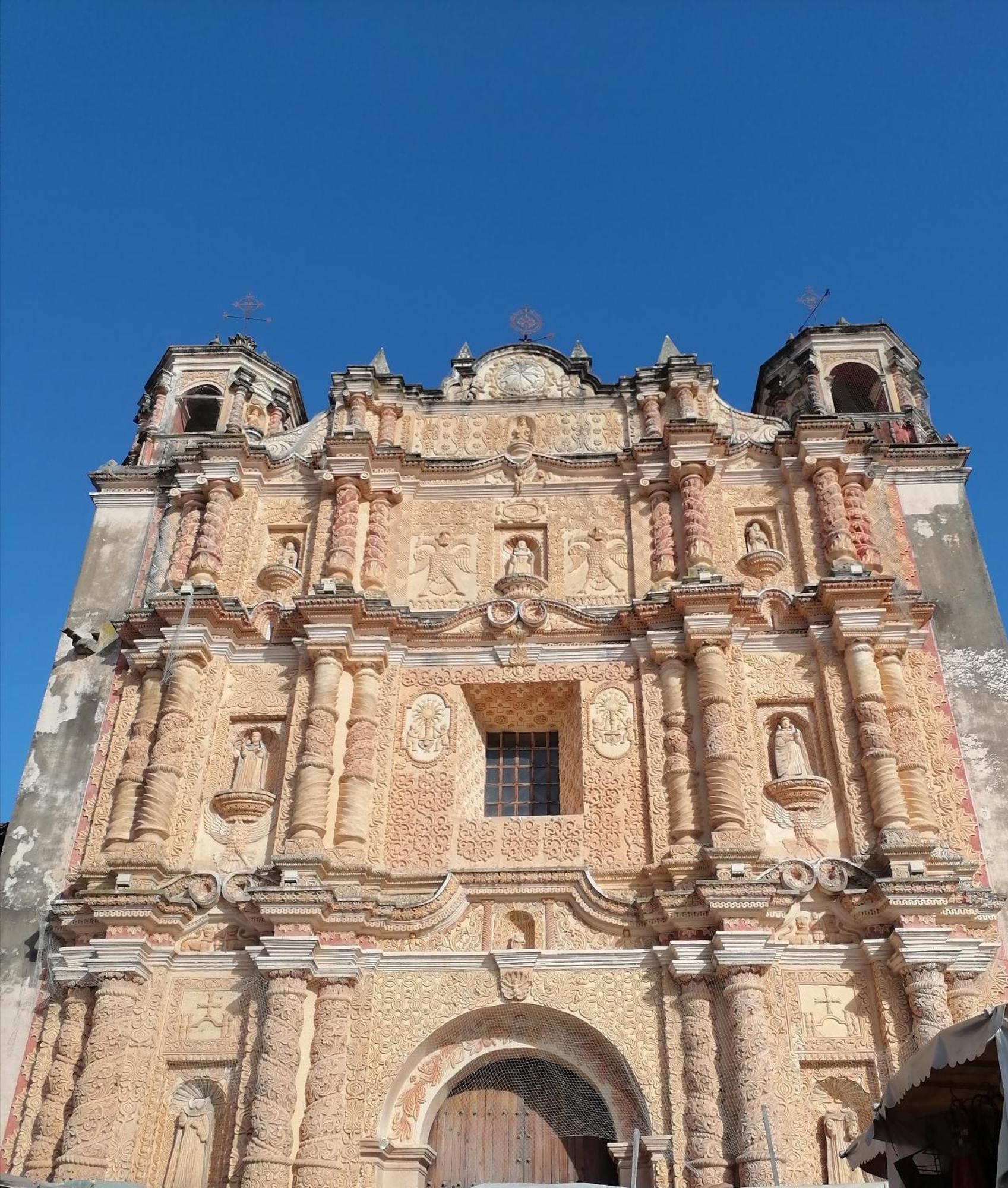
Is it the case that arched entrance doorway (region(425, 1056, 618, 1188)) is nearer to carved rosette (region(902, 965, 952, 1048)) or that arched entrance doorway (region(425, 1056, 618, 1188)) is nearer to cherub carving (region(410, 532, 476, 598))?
carved rosette (region(902, 965, 952, 1048))

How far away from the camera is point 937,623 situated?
1373cm

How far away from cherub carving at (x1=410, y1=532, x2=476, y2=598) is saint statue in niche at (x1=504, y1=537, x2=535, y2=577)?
508 millimetres

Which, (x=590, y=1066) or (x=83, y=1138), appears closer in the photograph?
(x=83, y=1138)

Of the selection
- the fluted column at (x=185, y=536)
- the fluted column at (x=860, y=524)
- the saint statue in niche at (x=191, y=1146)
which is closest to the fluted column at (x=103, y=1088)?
the saint statue in niche at (x=191, y=1146)

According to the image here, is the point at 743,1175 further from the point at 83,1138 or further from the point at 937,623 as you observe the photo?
the point at 937,623

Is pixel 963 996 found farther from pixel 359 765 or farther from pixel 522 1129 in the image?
pixel 359 765

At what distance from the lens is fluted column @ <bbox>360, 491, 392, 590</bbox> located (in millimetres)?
14391

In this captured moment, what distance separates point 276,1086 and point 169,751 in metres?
4.10

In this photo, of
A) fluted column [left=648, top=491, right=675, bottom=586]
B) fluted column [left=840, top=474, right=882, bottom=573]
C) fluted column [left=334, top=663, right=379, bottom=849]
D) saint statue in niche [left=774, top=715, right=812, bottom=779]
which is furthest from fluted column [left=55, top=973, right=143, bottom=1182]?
fluted column [left=840, top=474, right=882, bottom=573]

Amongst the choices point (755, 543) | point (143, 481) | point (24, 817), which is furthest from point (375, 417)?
point (24, 817)

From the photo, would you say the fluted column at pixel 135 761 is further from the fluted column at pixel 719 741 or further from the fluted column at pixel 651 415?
the fluted column at pixel 651 415

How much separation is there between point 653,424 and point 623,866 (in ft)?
22.4

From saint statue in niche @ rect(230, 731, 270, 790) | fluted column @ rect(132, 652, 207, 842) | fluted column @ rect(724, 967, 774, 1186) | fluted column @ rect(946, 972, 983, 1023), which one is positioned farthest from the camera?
saint statue in niche @ rect(230, 731, 270, 790)

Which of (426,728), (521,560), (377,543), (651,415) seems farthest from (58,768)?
(651,415)
